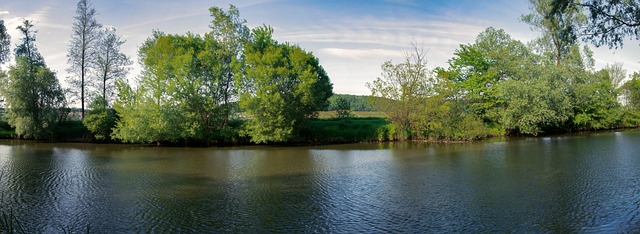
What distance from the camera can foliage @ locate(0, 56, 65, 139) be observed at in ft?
113

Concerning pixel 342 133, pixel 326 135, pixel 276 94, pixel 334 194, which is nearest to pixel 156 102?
pixel 276 94

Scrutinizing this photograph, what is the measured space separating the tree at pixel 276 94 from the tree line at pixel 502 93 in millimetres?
6852

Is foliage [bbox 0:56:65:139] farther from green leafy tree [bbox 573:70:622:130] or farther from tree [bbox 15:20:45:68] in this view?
green leafy tree [bbox 573:70:622:130]

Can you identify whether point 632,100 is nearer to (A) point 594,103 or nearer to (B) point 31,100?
(A) point 594,103

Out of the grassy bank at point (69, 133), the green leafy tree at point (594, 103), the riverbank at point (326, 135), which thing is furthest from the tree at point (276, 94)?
the green leafy tree at point (594, 103)

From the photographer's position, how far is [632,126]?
1838 inches

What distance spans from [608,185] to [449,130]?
19.1 m

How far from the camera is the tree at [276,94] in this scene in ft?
96.3

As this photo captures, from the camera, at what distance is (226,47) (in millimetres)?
32844

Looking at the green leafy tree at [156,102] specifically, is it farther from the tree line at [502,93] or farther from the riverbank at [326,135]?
the tree line at [502,93]

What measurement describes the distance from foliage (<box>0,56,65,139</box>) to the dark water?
53.0 feet

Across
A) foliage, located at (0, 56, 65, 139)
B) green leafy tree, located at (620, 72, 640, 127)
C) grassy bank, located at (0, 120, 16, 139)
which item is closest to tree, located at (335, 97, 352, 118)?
foliage, located at (0, 56, 65, 139)

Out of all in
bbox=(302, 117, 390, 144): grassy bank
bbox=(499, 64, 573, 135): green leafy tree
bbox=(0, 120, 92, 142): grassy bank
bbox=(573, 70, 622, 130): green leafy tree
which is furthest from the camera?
bbox=(573, 70, 622, 130): green leafy tree

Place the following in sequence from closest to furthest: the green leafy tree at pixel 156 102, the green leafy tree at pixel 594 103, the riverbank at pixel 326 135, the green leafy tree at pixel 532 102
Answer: the green leafy tree at pixel 156 102 < the riverbank at pixel 326 135 < the green leafy tree at pixel 532 102 < the green leafy tree at pixel 594 103
